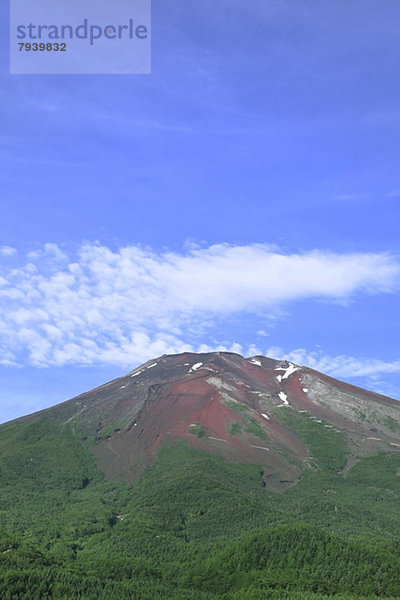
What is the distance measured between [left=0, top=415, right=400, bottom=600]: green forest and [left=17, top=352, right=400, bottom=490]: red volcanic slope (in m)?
4.56

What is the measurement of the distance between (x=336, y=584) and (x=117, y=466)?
79347 millimetres

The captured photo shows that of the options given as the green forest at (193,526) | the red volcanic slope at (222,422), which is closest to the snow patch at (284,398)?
the red volcanic slope at (222,422)

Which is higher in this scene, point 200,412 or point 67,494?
point 200,412

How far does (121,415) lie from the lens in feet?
610

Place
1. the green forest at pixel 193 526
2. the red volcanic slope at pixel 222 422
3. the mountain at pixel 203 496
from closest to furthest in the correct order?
the green forest at pixel 193 526
the mountain at pixel 203 496
the red volcanic slope at pixel 222 422

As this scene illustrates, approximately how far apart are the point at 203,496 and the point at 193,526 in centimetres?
1001

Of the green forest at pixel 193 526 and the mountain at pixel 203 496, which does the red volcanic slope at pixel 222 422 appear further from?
the green forest at pixel 193 526

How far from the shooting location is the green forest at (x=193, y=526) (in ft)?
325

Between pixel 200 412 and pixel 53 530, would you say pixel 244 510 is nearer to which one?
pixel 53 530

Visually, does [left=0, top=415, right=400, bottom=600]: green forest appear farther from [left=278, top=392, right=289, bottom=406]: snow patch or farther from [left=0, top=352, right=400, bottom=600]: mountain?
[left=278, top=392, right=289, bottom=406]: snow patch

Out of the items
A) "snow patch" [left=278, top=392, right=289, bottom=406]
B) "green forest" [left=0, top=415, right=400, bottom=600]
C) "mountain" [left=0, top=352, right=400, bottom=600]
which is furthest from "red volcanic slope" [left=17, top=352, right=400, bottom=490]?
"green forest" [left=0, top=415, right=400, bottom=600]

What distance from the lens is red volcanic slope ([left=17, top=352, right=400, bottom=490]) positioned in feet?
544

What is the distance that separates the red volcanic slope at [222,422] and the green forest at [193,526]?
4561 millimetres

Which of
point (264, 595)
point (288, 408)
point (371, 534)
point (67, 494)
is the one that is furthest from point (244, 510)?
point (288, 408)
